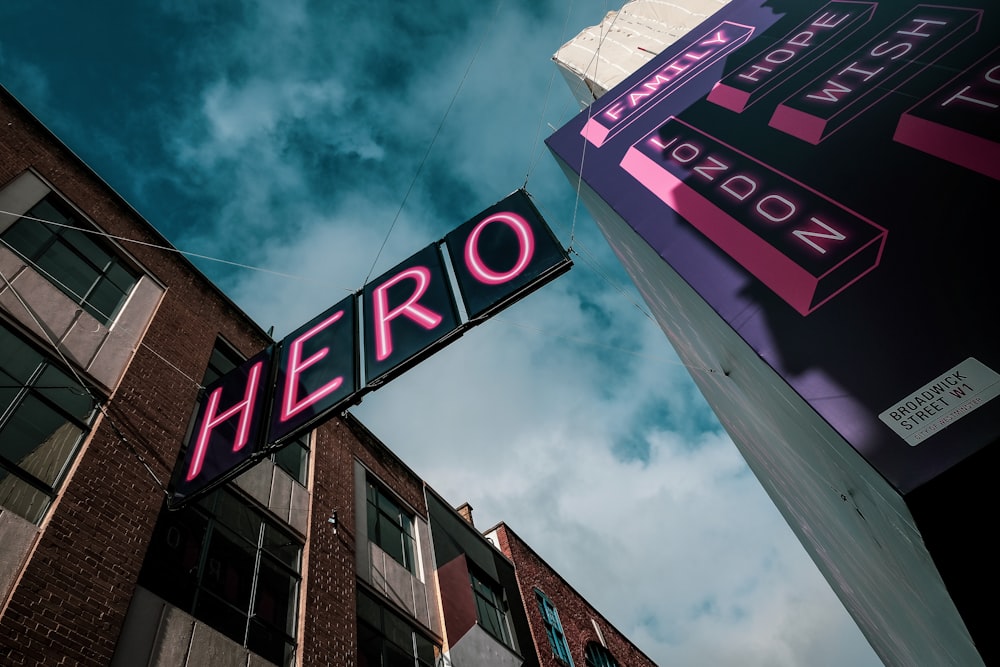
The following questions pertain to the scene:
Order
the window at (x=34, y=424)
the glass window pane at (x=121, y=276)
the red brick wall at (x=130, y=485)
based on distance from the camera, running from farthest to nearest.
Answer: the glass window pane at (x=121, y=276)
the window at (x=34, y=424)
the red brick wall at (x=130, y=485)

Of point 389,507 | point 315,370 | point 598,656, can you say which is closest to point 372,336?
point 315,370

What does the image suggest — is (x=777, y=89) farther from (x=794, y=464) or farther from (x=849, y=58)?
(x=794, y=464)

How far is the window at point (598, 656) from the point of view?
2247 cm

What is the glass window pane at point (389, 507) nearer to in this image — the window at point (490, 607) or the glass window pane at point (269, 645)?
the window at point (490, 607)

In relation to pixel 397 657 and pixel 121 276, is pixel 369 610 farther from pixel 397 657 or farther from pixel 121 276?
pixel 121 276

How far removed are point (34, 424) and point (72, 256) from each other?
3.80 m

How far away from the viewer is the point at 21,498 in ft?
24.1

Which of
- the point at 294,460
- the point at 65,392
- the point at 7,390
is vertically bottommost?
the point at 7,390

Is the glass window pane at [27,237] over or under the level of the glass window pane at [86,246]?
under

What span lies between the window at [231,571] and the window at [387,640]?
1.94m

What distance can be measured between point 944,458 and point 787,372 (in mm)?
1389

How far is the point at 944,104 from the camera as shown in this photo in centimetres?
645

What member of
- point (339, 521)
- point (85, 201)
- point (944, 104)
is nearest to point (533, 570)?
point (339, 521)

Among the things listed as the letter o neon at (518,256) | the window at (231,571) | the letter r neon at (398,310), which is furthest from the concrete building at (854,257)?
the window at (231,571)
